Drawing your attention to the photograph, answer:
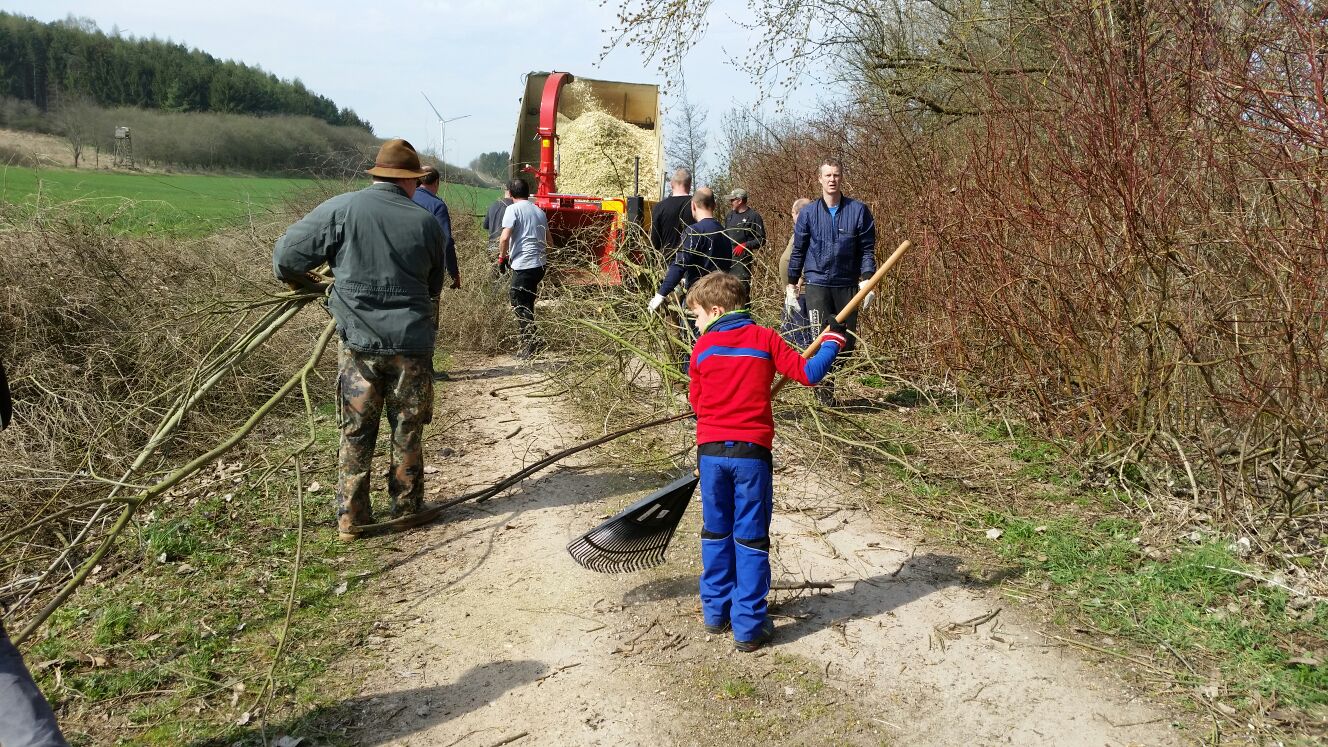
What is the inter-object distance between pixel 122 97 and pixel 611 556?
46881mm

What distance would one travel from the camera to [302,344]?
307 inches

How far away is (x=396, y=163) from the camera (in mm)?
4953

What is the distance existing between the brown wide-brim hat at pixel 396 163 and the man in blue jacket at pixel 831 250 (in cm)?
304

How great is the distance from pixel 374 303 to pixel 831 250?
348cm

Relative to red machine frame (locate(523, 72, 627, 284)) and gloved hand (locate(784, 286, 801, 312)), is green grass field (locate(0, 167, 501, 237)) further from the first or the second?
gloved hand (locate(784, 286, 801, 312))

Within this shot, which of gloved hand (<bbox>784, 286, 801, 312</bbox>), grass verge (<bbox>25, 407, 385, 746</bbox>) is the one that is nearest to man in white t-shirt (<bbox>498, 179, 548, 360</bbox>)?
gloved hand (<bbox>784, 286, 801, 312</bbox>)

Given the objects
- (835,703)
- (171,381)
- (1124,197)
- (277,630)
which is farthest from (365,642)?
(1124,197)

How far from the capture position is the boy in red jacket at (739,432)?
3557mm

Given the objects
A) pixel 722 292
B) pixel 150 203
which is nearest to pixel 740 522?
pixel 722 292

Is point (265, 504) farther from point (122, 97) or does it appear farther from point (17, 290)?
point (122, 97)

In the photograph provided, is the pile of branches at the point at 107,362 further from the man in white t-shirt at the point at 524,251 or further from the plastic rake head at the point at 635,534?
the man in white t-shirt at the point at 524,251

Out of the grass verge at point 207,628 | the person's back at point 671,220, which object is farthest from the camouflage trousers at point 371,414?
the person's back at point 671,220

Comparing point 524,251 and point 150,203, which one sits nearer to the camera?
point 150,203

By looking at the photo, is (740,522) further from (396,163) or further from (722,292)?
(396,163)
